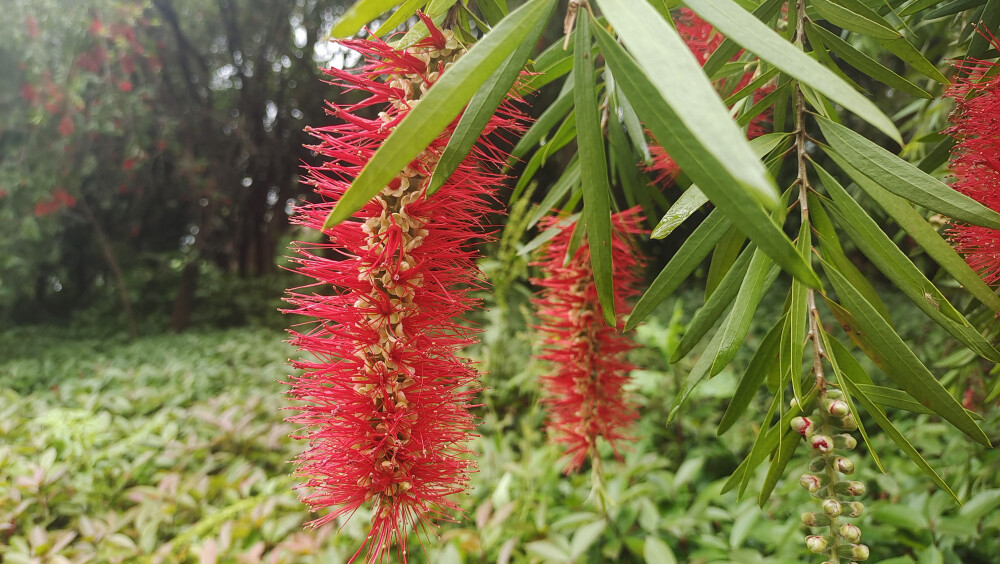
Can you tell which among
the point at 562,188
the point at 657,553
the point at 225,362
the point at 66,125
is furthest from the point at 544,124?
the point at 66,125

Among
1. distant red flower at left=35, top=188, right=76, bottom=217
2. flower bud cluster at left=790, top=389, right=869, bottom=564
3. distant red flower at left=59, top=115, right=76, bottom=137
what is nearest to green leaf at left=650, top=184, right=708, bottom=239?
flower bud cluster at left=790, top=389, right=869, bottom=564

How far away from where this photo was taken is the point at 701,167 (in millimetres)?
216

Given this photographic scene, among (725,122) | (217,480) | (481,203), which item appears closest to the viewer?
(725,122)

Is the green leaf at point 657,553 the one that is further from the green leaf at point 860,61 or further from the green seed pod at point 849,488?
the green leaf at point 860,61

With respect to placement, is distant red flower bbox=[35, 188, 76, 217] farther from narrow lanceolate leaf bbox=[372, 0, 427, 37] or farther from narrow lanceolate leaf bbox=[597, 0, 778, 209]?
narrow lanceolate leaf bbox=[597, 0, 778, 209]

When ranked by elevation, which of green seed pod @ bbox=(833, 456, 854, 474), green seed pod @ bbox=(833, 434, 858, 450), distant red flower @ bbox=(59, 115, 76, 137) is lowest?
green seed pod @ bbox=(833, 456, 854, 474)

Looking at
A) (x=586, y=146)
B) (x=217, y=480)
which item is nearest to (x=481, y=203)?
(x=586, y=146)

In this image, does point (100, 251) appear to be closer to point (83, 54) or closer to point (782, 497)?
point (83, 54)

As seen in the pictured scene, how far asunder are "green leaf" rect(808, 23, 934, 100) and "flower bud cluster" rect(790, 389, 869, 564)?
246 mm

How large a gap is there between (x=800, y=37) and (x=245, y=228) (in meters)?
5.07

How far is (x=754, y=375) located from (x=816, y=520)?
10 centimetres

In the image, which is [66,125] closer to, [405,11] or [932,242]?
[405,11]

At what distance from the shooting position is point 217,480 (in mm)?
1308

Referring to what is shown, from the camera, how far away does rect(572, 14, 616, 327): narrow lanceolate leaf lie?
274mm
